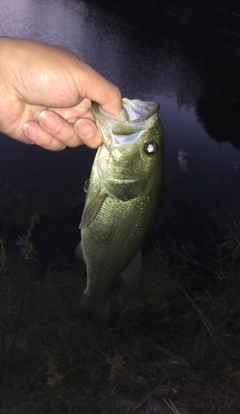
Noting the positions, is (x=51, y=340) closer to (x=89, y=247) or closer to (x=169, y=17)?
(x=89, y=247)

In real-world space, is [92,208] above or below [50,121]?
below

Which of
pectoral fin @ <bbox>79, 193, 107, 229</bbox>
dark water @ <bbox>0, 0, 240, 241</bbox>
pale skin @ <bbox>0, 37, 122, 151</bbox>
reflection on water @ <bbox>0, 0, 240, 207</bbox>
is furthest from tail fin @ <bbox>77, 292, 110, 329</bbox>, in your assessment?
reflection on water @ <bbox>0, 0, 240, 207</bbox>

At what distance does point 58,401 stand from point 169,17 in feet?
117

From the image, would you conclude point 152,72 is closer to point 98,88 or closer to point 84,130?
point 84,130

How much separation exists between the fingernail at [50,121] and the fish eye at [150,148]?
1.81 ft

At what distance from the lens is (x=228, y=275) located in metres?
5.15

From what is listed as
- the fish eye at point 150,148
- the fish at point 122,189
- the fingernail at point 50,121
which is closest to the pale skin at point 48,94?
the fingernail at point 50,121

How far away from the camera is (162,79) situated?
53.0 feet

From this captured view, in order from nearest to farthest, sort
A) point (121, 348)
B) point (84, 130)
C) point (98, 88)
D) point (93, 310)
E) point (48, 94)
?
1. point (98, 88)
2. point (48, 94)
3. point (84, 130)
4. point (93, 310)
5. point (121, 348)

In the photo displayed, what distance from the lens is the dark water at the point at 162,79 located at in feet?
27.9

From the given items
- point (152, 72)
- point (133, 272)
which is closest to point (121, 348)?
point (133, 272)

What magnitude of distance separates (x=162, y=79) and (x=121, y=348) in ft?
45.5

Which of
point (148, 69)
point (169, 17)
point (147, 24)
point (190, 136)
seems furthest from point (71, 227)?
point (169, 17)

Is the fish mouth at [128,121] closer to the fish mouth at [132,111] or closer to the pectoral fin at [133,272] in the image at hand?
the fish mouth at [132,111]
